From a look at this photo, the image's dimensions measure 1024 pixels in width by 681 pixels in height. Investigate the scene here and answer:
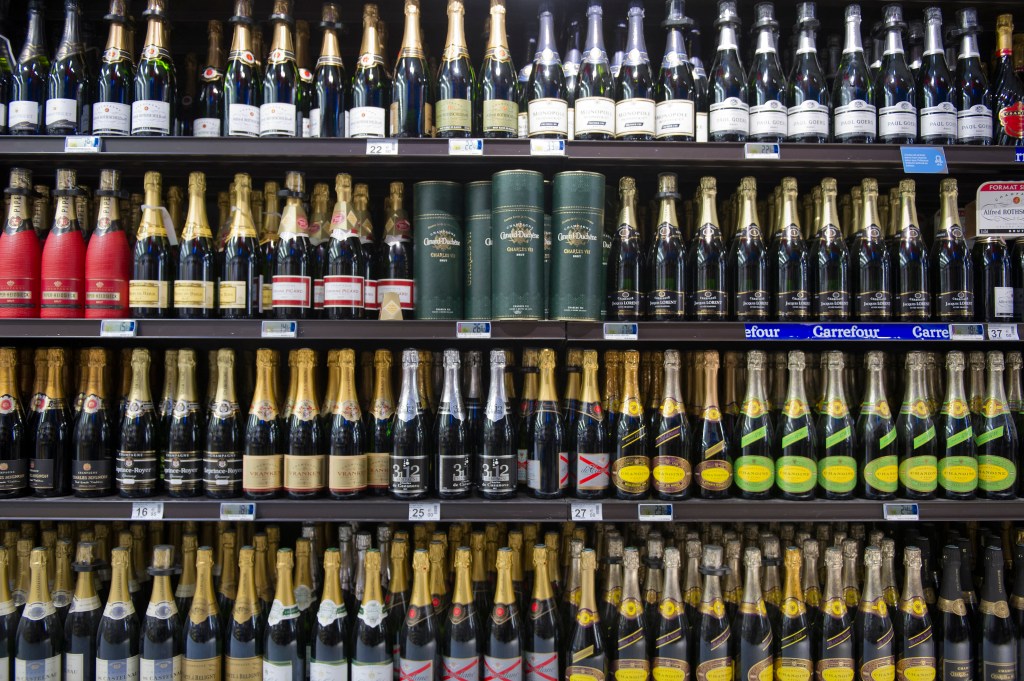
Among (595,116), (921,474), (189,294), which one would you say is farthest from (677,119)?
(189,294)

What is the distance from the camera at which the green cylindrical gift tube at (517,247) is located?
6.60 ft

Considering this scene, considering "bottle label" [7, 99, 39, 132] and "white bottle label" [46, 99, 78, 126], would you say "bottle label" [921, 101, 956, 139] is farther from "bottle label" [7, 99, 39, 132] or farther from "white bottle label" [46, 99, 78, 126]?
"bottle label" [7, 99, 39, 132]

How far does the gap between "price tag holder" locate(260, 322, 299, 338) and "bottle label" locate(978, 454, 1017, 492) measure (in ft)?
6.75

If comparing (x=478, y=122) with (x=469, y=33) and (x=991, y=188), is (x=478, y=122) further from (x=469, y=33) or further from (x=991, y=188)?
(x=991, y=188)

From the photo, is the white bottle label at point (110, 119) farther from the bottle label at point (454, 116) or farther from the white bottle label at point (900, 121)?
the white bottle label at point (900, 121)

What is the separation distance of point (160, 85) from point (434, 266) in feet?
3.39

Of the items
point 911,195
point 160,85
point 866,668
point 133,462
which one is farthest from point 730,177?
point 133,462

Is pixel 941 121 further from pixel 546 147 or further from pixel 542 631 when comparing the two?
pixel 542 631

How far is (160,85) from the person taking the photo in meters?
2.17

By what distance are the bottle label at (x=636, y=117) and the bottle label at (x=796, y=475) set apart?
105 cm

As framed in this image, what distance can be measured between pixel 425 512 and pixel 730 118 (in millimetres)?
1458

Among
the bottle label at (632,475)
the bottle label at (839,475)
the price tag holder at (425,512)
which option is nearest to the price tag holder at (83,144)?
the price tag holder at (425,512)

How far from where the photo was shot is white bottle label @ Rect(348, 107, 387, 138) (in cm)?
204

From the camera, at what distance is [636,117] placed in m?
2.07
